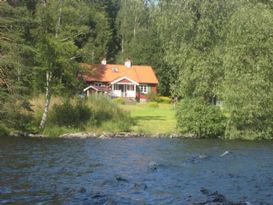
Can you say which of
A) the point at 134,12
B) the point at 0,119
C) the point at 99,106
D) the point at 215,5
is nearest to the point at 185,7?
the point at 215,5

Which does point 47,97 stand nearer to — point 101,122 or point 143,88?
point 101,122

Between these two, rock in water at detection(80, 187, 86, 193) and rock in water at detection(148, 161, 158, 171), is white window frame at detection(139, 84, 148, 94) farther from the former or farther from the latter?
rock in water at detection(80, 187, 86, 193)

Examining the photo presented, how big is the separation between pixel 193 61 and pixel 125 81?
39.8m

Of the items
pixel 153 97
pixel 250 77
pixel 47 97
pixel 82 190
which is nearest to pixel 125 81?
pixel 153 97

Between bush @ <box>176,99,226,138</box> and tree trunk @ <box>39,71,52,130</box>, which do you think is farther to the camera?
bush @ <box>176,99,226,138</box>

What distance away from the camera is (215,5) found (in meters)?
47.4

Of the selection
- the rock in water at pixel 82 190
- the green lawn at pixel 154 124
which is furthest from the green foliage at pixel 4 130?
the rock in water at pixel 82 190

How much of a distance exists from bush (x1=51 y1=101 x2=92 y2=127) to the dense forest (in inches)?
51.0

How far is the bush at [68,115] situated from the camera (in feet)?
146

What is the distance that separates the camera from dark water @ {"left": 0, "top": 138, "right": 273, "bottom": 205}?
18.5 metres

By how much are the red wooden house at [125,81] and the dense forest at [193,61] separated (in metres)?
35.7

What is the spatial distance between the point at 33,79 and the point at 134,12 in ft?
224

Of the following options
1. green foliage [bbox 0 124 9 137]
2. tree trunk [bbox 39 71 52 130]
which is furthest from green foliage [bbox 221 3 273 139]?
green foliage [bbox 0 124 9 137]

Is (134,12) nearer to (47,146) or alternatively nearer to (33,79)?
(33,79)
